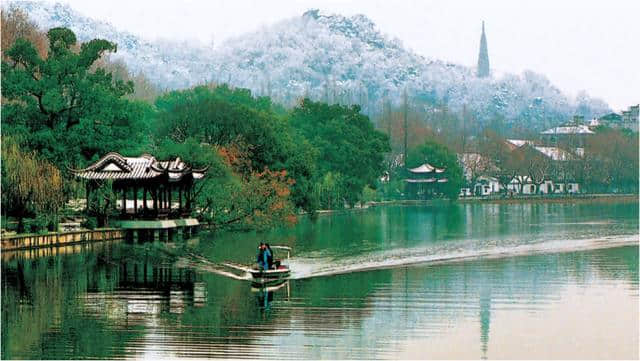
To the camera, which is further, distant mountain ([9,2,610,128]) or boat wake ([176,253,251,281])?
distant mountain ([9,2,610,128])

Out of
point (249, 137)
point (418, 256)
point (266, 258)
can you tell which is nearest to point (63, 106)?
point (249, 137)

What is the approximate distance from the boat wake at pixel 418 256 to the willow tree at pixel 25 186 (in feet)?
17.4

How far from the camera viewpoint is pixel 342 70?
178 meters

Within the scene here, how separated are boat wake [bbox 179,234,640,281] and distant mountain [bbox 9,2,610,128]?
125950 mm

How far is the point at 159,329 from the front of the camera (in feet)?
56.7

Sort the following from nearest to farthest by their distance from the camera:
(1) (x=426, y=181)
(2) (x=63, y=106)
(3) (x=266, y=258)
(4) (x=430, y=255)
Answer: (3) (x=266, y=258), (4) (x=430, y=255), (2) (x=63, y=106), (1) (x=426, y=181)

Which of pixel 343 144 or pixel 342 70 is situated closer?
pixel 343 144

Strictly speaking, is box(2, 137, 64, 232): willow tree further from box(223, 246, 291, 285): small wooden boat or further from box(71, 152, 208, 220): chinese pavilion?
box(223, 246, 291, 285): small wooden boat

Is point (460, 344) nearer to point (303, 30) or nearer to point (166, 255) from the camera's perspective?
point (166, 255)

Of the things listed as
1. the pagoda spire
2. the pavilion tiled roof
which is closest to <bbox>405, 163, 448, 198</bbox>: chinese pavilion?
the pavilion tiled roof

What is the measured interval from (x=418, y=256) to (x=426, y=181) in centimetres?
4902

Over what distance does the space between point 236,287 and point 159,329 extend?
205 inches

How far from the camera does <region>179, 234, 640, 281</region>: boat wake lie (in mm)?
25984

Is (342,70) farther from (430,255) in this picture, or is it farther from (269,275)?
(269,275)
